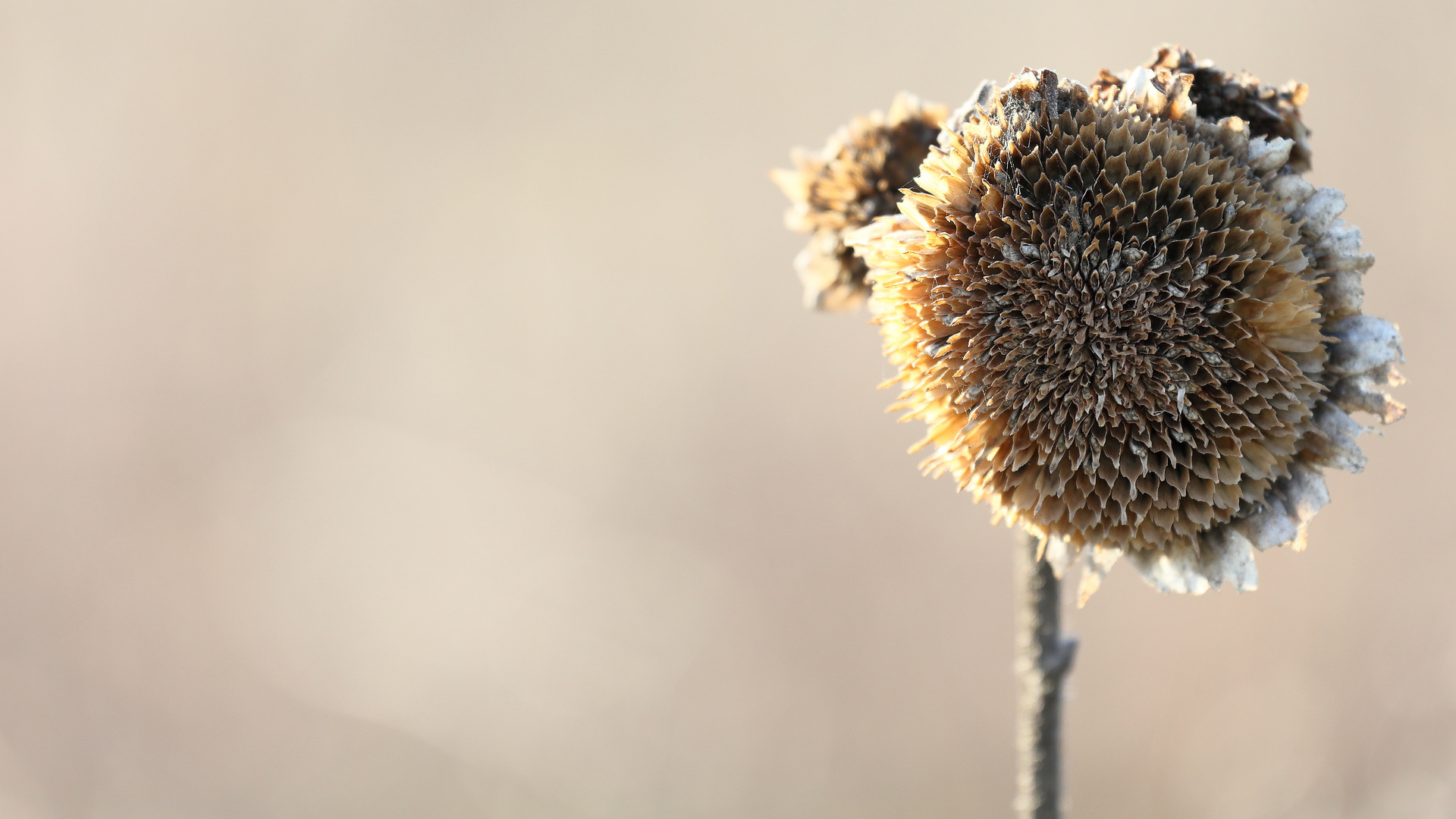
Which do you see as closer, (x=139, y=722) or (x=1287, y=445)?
(x=1287, y=445)

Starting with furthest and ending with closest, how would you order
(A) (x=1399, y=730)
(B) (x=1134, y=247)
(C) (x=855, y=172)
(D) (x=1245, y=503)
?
(A) (x=1399, y=730) → (C) (x=855, y=172) → (D) (x=1245, y=503) → (B) (x=1134, y=247)

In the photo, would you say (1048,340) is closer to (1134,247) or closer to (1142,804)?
(1134,247)

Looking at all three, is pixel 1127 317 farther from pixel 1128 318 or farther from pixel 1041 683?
pixel 1041 683

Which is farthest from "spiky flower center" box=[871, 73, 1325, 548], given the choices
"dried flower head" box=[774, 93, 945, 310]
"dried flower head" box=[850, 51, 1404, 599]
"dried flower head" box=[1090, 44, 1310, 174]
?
"dried flower head" box=[774, 93, 945, 310]

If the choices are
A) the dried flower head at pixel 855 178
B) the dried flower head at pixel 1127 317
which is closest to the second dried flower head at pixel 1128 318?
the dried flower head at pixel 1127 317

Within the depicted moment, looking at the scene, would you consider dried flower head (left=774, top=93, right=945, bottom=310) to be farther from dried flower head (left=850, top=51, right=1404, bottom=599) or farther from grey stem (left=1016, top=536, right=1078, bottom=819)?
grey stem (left=1016, top=536, right=1078, bottom=819)

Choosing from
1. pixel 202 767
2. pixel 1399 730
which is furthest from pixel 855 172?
pixel 202 767

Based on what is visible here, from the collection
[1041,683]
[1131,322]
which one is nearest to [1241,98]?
[1131,322]

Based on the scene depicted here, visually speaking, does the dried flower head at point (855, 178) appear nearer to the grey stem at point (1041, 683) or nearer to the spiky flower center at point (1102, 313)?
the spiky flower center at point (1102, 313)
